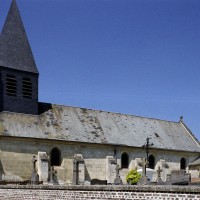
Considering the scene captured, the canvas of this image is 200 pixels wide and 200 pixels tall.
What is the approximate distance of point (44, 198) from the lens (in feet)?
42.8

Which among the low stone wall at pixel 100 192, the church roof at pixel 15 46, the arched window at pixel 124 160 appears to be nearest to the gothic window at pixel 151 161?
the arched window at pixel 124 160

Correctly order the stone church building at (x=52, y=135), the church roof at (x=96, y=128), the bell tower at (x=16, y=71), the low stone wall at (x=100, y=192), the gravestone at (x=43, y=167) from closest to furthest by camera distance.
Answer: the low stone wall at (x=100, y=192) < the gravestone at (x=43, y=167) < the stone church building at (x=52, y=135) < the church roof at (x=96, y=128) < the bell tower at (x=16, y=71)

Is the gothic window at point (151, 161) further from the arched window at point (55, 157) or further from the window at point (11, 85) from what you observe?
the window at point (11, 85)

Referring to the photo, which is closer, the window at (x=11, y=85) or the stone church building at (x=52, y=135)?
the stone church building at (x=52, y=135)

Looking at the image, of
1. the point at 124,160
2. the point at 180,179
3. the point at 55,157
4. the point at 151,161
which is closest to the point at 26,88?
the point at 55,157

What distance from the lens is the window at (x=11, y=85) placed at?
102 feet

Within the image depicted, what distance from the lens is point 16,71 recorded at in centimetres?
3181

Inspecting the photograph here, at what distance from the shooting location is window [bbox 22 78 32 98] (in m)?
31.9

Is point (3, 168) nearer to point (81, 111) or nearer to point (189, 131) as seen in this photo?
point (81, 111)

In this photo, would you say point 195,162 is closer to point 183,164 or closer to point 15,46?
point 183,164

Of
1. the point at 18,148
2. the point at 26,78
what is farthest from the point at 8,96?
the point at 18,148

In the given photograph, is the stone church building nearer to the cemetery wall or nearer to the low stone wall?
the cemetery wall

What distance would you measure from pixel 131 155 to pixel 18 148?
10.7 metres

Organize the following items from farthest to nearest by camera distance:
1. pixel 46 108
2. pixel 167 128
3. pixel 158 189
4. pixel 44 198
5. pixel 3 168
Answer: pixel 167 128 < pixel 46 108 < pixel 3 168 < pixel 44 198 < pixel 158 189
